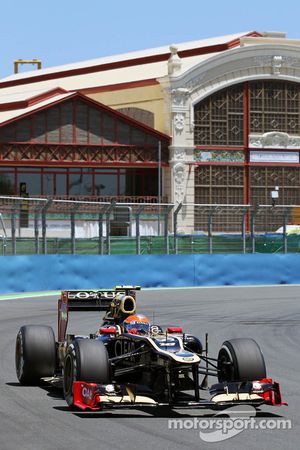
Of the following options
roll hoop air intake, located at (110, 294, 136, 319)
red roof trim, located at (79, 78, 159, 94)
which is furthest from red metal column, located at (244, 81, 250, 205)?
roll hoop air intake, located at (110, 294, 136, 319)

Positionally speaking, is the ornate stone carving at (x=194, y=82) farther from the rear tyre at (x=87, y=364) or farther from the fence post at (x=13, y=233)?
the rear tyre at (x=87, y=364)

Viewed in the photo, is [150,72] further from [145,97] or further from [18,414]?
[18,414]

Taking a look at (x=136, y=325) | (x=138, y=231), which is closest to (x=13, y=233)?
(x=138, y=231)

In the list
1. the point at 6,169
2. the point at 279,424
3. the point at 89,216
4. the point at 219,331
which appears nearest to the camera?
the point at 279,424

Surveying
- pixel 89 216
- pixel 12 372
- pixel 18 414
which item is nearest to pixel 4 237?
pixel 89 216

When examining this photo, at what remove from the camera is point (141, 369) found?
11203 millimetres

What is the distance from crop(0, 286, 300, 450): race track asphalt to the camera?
30.6 ft

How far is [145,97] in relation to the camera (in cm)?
6581

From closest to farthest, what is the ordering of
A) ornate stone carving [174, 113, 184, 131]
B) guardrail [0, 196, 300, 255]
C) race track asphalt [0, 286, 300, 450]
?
race track asphalt [0, 286, 300, 450] → guardrail [0, 196, 300, 255] → ornate stone carving [174, 113, 184, 131]

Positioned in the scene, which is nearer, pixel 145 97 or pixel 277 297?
pixel 277 297

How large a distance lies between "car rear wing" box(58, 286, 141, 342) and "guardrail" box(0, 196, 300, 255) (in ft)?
58.7

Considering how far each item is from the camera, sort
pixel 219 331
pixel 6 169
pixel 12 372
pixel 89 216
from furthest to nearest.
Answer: pixel 6 169
pixel 89 216
pixel 219 331
pixel 12 372

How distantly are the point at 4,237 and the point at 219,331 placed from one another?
1381cm

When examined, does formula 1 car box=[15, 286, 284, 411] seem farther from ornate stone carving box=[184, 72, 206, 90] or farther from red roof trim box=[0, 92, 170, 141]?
ornate stone carving box=[184, 72, 206, 90]
